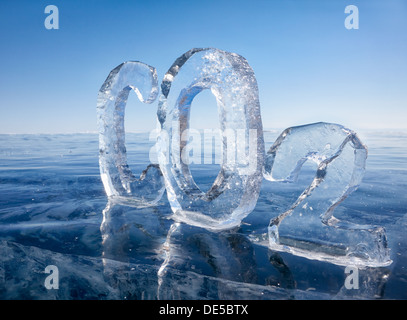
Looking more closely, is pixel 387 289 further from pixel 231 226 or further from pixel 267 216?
pixel 267 216

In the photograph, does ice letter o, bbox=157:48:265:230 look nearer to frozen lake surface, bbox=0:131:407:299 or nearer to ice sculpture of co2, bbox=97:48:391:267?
ice sculpture of co2, bbox=97:48:391:267

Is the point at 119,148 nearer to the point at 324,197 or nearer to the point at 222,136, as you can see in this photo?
the point at 222,136

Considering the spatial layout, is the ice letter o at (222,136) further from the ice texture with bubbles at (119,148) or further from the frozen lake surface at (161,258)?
the ice texture with bubbles at (119,148)

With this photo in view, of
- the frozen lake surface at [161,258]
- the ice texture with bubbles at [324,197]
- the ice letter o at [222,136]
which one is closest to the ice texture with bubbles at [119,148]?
the frozen lake surface at [161,258]

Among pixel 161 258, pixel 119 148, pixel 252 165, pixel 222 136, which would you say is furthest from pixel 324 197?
pixel 119 148

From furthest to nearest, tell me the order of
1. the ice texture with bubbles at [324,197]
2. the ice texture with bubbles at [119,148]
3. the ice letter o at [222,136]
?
the ice texture with bubbles at [119,148] < the ice letter o at [222,136] < the ice texture with bubbles at [324,197]

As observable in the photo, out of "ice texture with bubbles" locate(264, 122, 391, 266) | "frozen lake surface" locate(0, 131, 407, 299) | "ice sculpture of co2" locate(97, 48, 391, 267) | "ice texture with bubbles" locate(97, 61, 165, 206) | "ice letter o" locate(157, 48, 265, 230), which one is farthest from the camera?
"ice texture with bubbles" locate(97, 61, 165, 206)

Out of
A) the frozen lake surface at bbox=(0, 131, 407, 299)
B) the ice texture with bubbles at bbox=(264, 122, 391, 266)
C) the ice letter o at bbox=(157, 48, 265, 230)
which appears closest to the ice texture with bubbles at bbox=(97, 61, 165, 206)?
the frozen lake surface at bbox=(0, 131, 407, 299)
